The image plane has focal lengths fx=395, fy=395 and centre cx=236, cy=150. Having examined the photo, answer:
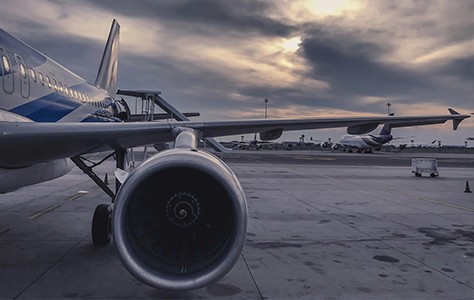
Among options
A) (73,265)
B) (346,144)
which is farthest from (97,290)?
(346,144)

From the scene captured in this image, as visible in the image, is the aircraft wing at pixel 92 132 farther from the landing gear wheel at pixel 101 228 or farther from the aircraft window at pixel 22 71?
the landing gear wheel at pixel 101 228

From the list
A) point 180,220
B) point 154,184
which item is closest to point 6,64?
point 154,184

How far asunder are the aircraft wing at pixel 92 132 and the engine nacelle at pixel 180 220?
47.2 inches

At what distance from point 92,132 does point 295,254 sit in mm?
3698

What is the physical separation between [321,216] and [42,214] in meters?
6.98

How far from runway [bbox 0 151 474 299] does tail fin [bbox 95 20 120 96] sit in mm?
3788

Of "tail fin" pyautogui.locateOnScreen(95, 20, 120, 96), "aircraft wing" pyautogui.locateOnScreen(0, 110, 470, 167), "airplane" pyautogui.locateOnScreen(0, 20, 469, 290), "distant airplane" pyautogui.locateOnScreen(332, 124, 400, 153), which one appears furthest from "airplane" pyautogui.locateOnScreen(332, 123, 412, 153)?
"airplane" pyautogui.locateOnScreen(0, 20, 469, 290)

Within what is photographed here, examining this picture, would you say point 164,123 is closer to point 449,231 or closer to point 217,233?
point 217,233

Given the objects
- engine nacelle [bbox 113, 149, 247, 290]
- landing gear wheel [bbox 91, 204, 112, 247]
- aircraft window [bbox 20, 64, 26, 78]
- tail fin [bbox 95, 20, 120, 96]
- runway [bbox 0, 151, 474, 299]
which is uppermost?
tail fin [bbox 95, 20, 120, 96]

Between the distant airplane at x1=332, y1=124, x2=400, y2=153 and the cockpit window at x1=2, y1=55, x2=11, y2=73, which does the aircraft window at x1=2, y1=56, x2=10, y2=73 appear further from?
the distant airplane at x1=332, y1=124, x2=400, y2=153

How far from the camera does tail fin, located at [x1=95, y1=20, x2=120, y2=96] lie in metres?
12.6

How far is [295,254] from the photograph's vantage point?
21.1ft

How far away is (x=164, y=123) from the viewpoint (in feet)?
17.7

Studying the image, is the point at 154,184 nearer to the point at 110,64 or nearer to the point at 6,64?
the point at 6,64
